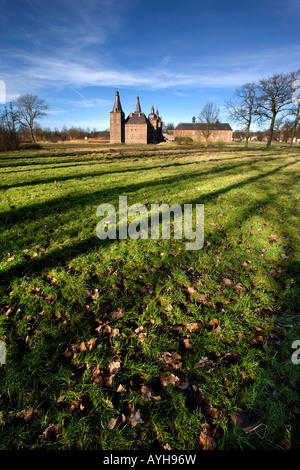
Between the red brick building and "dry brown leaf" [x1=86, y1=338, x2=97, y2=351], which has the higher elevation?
the red brick building

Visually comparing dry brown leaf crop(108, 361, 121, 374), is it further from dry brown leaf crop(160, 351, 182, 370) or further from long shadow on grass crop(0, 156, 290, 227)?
long shadow on grass crop(0, 156, 290, 227)

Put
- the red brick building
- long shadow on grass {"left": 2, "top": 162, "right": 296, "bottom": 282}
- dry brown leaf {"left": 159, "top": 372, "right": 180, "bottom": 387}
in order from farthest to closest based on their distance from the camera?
the red brick building
long shadow on grass {"left": 2, "top": 162, "right": 296, "bottom": 282}
dry brown leaf {"left": 159, "top": 372, "right": 180, "bottom": 387}

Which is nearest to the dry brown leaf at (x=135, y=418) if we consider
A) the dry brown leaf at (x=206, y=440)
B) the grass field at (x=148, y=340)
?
the grass field at (x=148, y=340)

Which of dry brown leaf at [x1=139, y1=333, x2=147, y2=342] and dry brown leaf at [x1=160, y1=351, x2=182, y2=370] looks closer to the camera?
dry brown leaf at [x1=160, y1=351, x2=182, y2=370]

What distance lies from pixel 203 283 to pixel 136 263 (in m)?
1.29

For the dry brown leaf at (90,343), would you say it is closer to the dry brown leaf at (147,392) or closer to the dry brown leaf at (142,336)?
the dry brown leaf at (142,336)

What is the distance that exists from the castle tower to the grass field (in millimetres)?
81171

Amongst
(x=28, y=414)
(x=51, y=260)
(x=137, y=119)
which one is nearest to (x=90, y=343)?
(x=28, y=414)

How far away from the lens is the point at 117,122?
76.6 meters

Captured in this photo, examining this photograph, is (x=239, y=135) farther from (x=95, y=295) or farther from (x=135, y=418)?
(x=135, y=418)

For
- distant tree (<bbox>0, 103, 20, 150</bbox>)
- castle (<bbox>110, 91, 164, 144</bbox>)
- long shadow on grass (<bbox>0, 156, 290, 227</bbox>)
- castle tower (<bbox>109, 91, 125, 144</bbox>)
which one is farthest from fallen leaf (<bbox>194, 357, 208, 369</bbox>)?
castle tower (<bbox>109, 91, 125, 144</bbox>)

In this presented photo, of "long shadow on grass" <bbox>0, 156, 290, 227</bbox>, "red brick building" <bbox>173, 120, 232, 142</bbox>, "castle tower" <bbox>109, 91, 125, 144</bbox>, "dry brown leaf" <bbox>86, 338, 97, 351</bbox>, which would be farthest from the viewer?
"red brick building" <bbox>173, 120, 232, 142</bbox>

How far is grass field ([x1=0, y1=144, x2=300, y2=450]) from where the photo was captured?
6.11 feet
